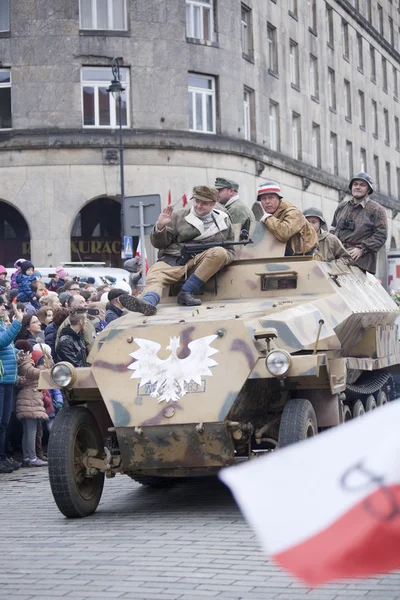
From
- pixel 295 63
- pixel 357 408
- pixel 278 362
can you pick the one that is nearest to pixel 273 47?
pixel 295 63

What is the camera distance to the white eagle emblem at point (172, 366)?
8.93 metres

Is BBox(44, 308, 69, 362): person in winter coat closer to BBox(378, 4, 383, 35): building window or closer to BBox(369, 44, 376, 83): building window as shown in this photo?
BBox(369, 44, 376, 83): building window

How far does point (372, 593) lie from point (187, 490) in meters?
4.65

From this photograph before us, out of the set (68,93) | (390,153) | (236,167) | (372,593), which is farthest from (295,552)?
(390,153)

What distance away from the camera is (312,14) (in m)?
46.1

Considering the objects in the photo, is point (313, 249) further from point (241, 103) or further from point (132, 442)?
point (241, 103)

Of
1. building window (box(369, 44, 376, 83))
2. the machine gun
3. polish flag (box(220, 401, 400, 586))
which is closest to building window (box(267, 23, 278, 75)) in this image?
building window (box(369, 44, 376, 83))

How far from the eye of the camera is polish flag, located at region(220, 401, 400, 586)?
304 cm

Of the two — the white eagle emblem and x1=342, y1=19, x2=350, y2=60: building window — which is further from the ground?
x1=342, y1=19, x2=350, y2=60: building window

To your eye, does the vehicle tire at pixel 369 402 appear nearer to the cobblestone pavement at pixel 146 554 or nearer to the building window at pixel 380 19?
the cobblestone pavement at pixel 146 554

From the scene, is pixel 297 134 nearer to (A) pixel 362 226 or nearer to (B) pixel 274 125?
(B) pixel 274 125

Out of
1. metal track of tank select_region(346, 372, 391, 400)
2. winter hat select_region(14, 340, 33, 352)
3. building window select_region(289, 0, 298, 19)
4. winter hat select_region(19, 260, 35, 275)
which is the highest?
building window select_region(289, 0, 298, 19)

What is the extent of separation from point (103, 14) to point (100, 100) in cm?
242

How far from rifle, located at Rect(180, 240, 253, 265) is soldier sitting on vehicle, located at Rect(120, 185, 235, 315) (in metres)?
0.03
